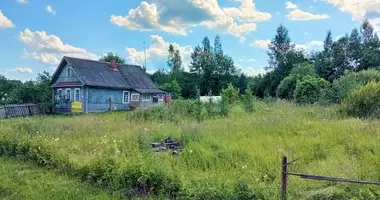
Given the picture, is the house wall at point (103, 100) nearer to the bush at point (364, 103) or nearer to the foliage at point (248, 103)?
the foliage at point (248, 103)

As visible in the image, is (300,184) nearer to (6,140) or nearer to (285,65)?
(6,140)

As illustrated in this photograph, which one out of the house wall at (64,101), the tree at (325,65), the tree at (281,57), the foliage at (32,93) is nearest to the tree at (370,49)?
the tree at (325,65)

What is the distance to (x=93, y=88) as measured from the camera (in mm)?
28438

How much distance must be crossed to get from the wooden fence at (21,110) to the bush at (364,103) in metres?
22.8

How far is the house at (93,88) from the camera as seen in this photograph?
28016 mm

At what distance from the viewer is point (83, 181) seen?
5.38 meters

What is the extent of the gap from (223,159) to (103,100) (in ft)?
83.7

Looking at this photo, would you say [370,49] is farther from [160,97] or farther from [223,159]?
[223,159]

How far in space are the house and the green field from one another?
2037 centimetres

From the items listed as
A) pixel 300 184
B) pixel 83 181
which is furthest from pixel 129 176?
pixel 300 184

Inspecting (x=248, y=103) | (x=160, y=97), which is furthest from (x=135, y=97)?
(x=248, y=103)

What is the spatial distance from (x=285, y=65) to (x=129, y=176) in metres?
41.1

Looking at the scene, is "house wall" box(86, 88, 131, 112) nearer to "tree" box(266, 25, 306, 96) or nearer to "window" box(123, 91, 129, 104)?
"window" box(123, 91, 129, 104)

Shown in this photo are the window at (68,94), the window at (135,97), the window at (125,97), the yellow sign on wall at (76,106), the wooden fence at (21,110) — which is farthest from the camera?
the window at (135,97)
